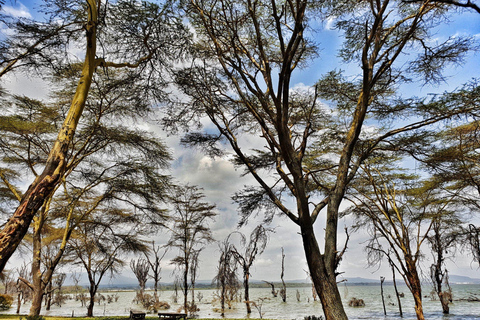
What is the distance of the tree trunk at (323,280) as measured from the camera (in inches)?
148

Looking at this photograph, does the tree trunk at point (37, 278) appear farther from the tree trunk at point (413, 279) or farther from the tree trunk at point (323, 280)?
the tree trunk at point (413, 279)

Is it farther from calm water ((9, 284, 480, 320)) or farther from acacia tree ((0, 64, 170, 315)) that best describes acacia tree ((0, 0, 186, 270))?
calm water ((9, 284, 480, 320))

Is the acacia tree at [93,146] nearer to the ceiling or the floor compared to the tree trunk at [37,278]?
nearer to the ceiling

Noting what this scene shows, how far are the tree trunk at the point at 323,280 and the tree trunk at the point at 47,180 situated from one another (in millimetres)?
3345

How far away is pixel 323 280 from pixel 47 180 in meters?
3.67

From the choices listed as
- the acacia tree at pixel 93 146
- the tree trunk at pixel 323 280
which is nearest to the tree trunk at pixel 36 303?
the acacia tree at pixel 93 146

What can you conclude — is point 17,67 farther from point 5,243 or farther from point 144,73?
point 5,243

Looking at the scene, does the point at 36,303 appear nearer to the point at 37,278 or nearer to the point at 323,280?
the point at 37,278

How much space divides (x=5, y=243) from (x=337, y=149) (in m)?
7.92

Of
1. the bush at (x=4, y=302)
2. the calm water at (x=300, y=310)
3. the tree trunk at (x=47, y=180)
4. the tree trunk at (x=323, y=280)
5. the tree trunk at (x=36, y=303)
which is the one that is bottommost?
the calm water at (x=300, y=310)

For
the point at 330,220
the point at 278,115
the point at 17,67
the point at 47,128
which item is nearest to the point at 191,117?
the point at 278,115

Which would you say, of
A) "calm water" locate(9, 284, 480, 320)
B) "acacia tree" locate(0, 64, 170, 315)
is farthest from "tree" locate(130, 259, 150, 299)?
"acacia tree" locate(0, 64, 170, 315)

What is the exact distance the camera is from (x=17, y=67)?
17.8 feet

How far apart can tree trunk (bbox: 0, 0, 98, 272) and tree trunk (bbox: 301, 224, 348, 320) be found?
335cm
